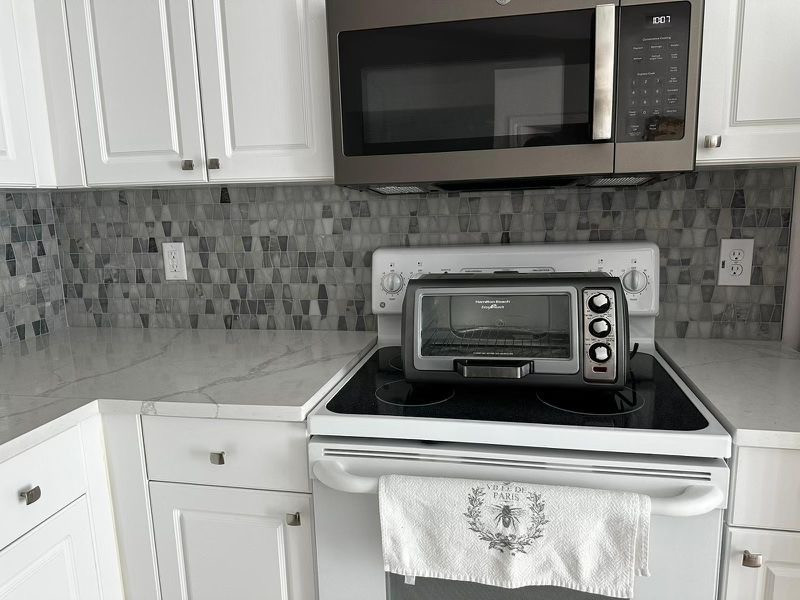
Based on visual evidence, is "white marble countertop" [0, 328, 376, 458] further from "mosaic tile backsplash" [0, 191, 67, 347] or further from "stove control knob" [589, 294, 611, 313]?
"stove control knob" [589, 294, 611, 313]

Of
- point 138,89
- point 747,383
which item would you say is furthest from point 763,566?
point 138,89

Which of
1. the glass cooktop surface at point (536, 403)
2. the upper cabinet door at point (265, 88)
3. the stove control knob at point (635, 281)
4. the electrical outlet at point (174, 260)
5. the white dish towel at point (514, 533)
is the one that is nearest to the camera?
the white dish towel at point (514, 533)

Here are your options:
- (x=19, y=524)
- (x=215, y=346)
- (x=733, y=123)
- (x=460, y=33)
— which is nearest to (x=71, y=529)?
(x=19, y=524)

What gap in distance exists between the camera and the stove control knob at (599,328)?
1.14m

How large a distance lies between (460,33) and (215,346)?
103cm

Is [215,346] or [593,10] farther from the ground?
[593,10]

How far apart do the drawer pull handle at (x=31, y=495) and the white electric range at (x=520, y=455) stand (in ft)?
1.64

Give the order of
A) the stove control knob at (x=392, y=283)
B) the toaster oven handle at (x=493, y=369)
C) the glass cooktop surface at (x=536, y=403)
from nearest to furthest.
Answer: the glass cooktop surface at (x=536, y=403) → the toaster oven handle at (x=493, y=369) → the stove control knob at (x=392, y=283)

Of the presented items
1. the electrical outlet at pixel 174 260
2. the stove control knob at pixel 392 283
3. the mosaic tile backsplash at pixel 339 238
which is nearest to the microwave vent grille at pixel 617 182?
the mosaic tile backsplash at pixel 339 238

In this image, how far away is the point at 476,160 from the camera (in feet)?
3.91

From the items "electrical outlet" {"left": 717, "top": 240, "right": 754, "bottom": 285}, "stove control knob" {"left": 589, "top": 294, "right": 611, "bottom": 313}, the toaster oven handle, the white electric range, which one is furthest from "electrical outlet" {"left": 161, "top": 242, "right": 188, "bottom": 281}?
"electrical outlet" {"left": 717, "top": 240, "right": 754, "bottom": 285}

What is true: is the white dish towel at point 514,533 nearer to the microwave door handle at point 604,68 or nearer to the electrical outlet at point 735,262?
the microwave door handle at point 604,68

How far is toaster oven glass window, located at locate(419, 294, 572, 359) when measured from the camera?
121cm

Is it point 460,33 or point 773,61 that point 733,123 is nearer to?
point 773,61
